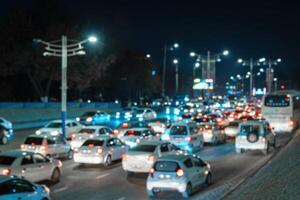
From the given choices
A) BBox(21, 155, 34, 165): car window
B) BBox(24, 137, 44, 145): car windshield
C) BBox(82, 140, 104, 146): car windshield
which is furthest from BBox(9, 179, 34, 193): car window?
BBox(24, 137, 44, 145): car windshield

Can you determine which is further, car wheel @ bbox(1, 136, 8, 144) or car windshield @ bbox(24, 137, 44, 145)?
car wheel @ bbox(1, 136, 8, 144)

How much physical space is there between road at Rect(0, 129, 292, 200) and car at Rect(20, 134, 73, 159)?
2.41 ft

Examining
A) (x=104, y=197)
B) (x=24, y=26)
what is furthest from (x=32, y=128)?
(x=104, y=197)

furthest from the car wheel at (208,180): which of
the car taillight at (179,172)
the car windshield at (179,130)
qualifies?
the car windshield at (179,130)

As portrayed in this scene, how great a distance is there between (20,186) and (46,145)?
43.2 feet

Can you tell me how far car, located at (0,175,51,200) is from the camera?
1340 cm

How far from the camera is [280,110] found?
140 ft

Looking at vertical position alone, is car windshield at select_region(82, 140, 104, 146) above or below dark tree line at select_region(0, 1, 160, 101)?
below

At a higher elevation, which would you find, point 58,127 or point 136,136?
point 58,127

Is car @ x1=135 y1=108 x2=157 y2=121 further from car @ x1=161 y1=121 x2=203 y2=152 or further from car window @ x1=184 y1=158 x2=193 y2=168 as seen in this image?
car window @ x1=184 y1=158 x2=193 y2=168

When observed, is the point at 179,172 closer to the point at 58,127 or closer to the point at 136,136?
the point at 136,136

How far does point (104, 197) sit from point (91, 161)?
7.18 metres

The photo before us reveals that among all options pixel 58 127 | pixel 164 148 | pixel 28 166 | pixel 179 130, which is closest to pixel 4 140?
pixel 58 127

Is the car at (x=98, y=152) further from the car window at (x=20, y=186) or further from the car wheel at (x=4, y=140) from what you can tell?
the car wheel at (x=4, y=140)
